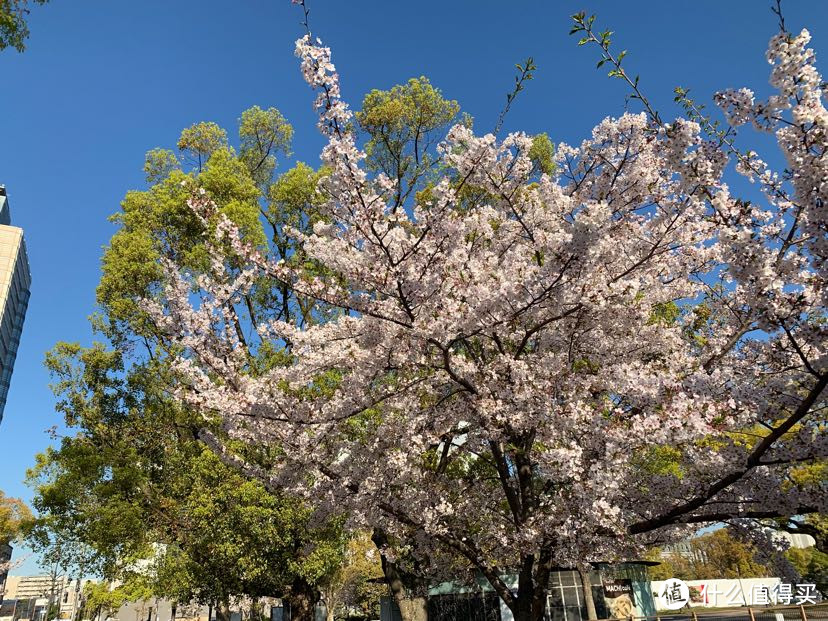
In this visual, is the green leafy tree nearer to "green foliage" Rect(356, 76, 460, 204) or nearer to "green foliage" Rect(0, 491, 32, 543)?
"green foliage" Rect(356, 76, 460, 204)

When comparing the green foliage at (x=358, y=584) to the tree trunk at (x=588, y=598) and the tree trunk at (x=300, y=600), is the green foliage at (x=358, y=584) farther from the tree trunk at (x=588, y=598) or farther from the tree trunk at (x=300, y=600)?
the tree trunk at (x=300, y=600)

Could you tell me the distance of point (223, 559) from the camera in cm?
1284

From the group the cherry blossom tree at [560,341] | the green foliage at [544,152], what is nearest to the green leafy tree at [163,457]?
the cherry blossom tree at [560,341]

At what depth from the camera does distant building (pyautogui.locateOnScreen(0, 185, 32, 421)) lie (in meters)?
80.9

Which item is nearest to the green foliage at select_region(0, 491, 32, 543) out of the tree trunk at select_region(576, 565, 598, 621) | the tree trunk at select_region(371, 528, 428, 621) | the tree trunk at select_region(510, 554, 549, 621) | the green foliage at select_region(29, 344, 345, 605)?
the green foliage at select_region(29, 344, 345, 605)

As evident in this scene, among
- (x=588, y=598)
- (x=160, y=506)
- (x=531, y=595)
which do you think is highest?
(x=160, y=506)

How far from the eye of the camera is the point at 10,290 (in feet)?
274

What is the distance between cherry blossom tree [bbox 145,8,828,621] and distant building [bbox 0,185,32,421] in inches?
3572

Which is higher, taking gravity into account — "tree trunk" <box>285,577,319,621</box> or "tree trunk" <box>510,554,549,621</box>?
"tree trunk" <box>510,554,549,621</box>

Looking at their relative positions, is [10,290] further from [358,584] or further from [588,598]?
[588,598]

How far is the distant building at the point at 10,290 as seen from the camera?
265 feet

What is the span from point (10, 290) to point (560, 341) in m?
99.7

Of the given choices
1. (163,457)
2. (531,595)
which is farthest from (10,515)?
(531,595)

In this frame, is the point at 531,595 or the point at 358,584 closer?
the point at 531,595
